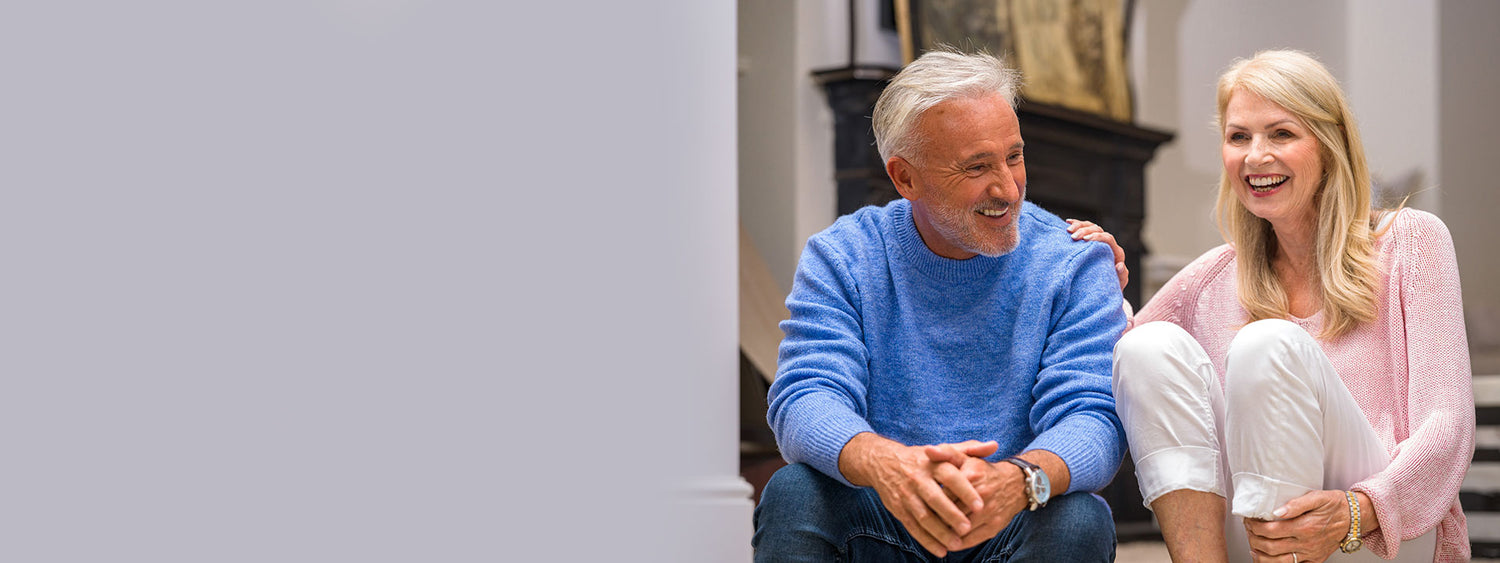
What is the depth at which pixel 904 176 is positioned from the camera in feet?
5.15

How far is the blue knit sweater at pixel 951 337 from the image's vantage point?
56.4 inches

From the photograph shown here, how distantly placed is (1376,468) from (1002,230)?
47 centimetres

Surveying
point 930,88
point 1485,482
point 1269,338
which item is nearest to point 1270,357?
point 1269,338

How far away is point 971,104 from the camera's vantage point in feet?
4.94

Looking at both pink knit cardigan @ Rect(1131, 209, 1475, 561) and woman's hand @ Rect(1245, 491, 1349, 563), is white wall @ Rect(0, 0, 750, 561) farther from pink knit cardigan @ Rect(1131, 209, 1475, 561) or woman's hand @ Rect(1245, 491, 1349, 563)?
pink knit cardigan @ Rect(1131, 209, 1475, 561)

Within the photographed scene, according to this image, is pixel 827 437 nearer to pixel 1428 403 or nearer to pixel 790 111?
pixel 1428 403

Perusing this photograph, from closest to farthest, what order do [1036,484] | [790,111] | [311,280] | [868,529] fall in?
[311,280], [1036,484], [868,529], [790,111]

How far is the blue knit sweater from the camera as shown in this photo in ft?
4.70

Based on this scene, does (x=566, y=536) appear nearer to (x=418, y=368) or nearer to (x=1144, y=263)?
(x=418, y=368)

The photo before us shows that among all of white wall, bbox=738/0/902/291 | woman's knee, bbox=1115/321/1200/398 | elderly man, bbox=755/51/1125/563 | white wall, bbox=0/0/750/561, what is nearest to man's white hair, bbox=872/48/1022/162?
elderly man, bbox=755/51/1125/563

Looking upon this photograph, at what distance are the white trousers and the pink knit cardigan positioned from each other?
0.04 meters

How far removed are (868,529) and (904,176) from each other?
17.0 inches

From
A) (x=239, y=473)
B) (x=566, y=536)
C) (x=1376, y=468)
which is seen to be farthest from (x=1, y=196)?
(x=1376, y=468)

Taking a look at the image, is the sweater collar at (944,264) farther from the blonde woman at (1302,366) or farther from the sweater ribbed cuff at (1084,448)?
the sweater ribbed cuff at (1084,448)
